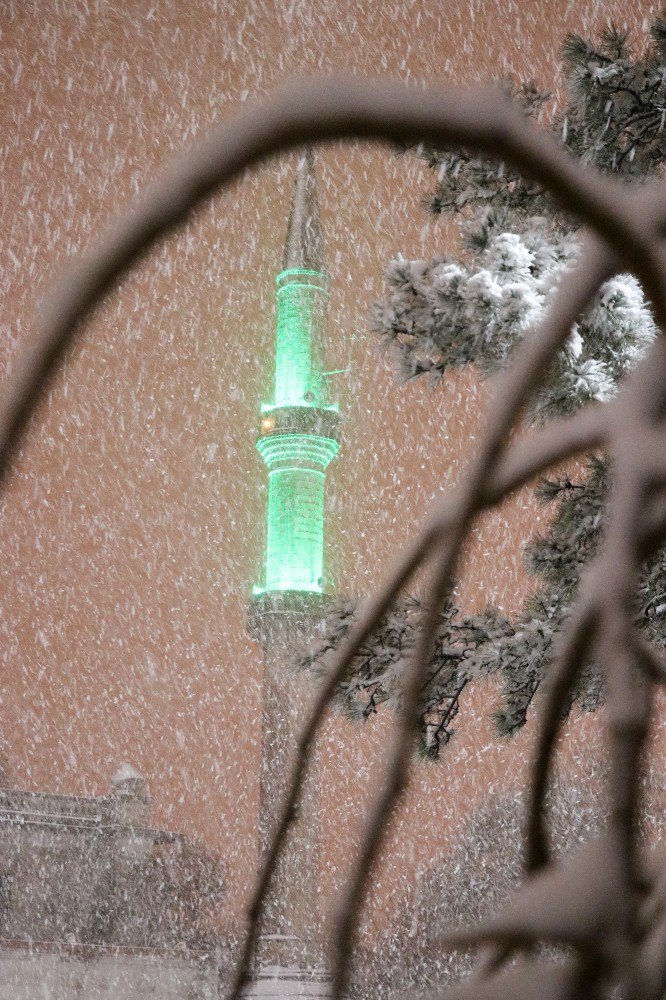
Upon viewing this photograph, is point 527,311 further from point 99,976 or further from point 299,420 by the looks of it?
point 299,420

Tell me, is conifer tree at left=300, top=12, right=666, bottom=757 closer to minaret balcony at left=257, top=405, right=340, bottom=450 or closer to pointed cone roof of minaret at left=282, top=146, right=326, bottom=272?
minaret balcony at left=257, top=405, right=340, bottom=450

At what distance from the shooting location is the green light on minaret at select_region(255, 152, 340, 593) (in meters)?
32.7

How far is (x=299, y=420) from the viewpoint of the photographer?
32.1 meters

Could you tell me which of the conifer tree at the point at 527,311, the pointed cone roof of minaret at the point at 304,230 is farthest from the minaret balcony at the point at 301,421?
the conifer tree at the point at 527,311

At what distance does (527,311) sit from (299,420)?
84.9 feet

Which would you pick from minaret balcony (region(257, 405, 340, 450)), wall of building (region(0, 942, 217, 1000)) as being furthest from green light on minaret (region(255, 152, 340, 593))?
wall of building (region(0, 942, 217, 1000))

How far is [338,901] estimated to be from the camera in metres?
1.25

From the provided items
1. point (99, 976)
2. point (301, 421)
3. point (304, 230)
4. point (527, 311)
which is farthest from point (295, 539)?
point (527, 311)

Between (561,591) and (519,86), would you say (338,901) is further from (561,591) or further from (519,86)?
(519,86)

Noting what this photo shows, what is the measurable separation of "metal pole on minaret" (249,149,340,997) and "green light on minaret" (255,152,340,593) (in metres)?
0.02

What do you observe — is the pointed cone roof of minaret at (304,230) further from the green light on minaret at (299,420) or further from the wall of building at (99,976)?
the wall of building at (99,976)

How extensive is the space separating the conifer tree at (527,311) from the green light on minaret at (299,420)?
25.4 meters

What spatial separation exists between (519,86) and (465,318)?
1148mm

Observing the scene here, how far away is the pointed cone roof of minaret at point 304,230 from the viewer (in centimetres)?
3381
